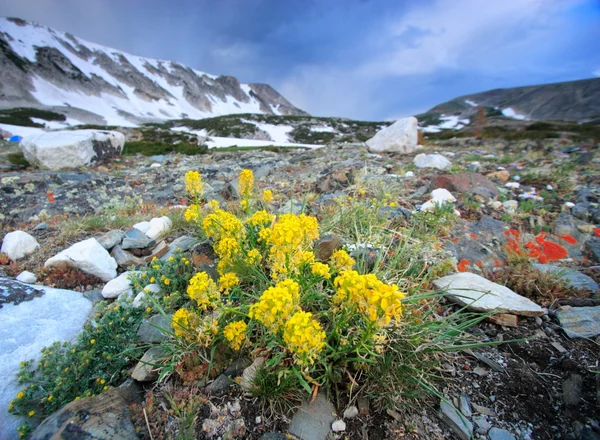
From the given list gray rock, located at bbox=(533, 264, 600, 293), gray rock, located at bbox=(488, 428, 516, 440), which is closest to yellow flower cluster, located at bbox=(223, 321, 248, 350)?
gray rock, located at bbox=(488, 428, 516, 440)

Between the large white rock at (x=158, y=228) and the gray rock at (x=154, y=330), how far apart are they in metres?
1.79

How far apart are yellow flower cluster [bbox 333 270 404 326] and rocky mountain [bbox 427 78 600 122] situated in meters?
43.8

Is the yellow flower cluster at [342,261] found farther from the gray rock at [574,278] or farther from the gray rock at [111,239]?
the gray rock at [111,239]

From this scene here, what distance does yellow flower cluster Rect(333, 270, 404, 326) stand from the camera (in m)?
1.39

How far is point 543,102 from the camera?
175 feet

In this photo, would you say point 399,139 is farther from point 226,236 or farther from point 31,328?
point 31,328

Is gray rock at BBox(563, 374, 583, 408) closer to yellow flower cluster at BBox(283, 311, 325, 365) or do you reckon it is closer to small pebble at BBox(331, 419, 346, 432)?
small pebble at BBox(331, 419, 346, 432)

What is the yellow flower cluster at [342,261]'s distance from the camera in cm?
196

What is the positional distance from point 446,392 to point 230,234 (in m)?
1.92

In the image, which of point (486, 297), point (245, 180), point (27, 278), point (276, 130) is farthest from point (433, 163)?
point (276, 130)

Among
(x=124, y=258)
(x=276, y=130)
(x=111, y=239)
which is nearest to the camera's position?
(x=124, y=258)

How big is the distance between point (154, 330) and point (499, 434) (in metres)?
2.54

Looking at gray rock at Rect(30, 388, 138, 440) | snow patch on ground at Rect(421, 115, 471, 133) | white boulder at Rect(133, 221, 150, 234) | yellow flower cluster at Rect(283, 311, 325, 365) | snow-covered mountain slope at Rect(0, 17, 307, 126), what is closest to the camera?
yellow flower cluster at Rect(283, 311, 325, 365)

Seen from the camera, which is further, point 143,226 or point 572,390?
point 143,226
